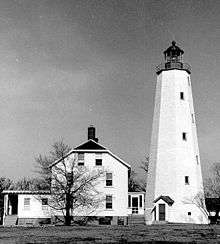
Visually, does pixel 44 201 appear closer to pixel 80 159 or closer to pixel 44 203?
pixel 44 203

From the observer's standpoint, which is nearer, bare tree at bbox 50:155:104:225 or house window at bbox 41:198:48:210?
bare tree at bbox 50:155:104:225

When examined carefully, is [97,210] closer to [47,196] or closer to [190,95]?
[47,196]

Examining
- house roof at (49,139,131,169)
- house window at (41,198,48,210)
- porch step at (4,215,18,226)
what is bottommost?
porch step at (4,215,18,226)

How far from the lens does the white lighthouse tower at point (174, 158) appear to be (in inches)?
1895

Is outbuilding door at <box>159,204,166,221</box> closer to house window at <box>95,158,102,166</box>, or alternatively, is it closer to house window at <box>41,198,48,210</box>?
house window at <box>95,158,102,166</box>

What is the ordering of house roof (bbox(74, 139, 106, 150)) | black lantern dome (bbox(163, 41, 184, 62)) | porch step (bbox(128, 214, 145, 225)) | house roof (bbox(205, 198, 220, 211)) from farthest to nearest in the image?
house roof (bbox(205, 198, 220, 211)) < black lantern dome (bbox(163, 41, 184, 62)) < house roof (bbox(74, 139, 106, 150)) < porch step (bbox(128, 214, 145, 225))

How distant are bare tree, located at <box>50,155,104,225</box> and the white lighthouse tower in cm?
547

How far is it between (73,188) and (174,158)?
9.93m

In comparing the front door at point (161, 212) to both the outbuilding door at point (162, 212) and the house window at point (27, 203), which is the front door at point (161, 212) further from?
the house window at point (27, 203)

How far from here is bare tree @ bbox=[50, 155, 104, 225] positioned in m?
46.1

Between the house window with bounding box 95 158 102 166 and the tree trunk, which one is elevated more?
the house window with bounding box 95 158 102 166

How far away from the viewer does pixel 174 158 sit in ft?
159

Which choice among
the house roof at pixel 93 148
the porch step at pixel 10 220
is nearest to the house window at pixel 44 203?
the porch step at pixel 10 220

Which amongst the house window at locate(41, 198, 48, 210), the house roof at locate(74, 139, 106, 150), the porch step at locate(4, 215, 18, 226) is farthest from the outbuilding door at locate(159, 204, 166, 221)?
the porch step at locate(4, 215, 18, 226)
